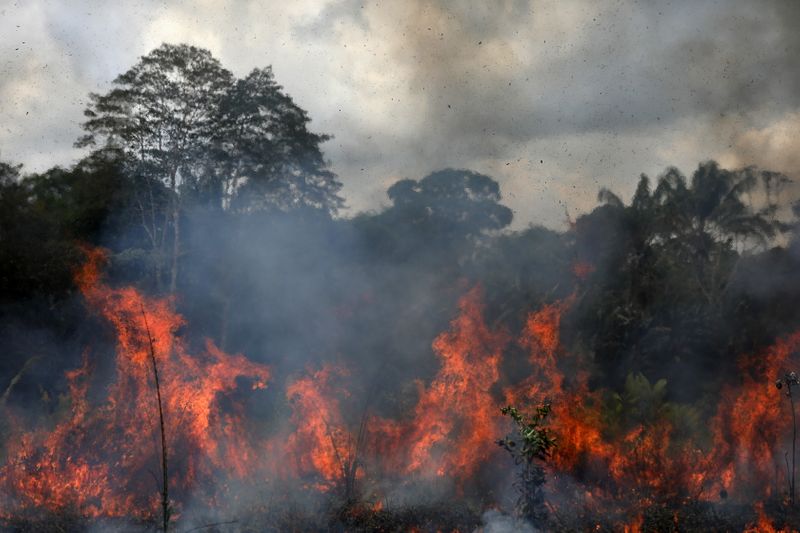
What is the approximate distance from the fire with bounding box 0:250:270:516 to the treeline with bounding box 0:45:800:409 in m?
3.92

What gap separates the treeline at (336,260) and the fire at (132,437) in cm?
392

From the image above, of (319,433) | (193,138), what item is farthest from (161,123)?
(319,433)

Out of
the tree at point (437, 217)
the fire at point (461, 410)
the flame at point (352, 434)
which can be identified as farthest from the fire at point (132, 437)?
the tree at point (437, 217)

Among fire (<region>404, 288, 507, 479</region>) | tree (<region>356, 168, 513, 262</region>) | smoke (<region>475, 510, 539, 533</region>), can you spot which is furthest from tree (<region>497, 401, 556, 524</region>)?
tree (<region>356, 168, 513, 262</region>)

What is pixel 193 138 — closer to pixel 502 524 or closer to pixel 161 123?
pixel 161 123

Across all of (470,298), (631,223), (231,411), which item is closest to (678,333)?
(631,223)

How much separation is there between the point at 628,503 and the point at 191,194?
904 inches

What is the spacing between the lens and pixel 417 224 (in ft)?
100

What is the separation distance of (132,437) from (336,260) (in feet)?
38.3

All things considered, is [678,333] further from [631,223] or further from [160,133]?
[160,133]

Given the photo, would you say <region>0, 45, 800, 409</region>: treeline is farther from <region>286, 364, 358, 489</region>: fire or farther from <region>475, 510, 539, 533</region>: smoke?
<region>475, 510, 539, 533</region>: smoke

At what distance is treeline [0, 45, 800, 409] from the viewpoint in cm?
2317

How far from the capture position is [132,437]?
1862cm

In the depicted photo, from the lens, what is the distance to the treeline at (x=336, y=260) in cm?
2317
